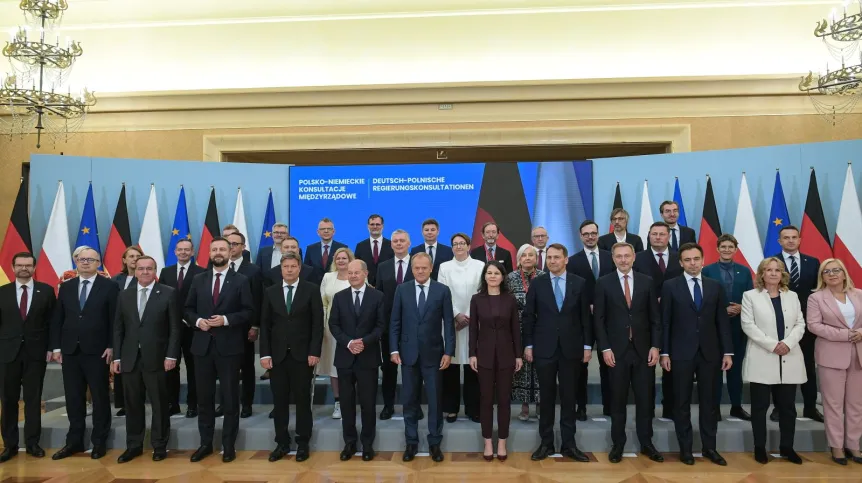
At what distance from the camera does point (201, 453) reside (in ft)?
13.7

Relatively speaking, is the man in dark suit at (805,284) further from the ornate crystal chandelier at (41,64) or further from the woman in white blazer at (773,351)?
the ornate crystal chandelier at (41,64)

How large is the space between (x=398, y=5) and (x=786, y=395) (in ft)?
20.2

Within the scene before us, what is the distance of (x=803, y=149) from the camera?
6246 millimetres

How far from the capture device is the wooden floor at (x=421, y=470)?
12.3 feet

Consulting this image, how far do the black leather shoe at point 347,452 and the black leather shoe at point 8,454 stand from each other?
2429 mm

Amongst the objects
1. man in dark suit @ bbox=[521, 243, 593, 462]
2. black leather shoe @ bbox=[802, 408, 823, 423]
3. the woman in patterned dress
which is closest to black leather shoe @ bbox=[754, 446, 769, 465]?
black leather shoe @ bbox=[802, 408, 823, 423]

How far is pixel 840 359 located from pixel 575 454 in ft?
6.44

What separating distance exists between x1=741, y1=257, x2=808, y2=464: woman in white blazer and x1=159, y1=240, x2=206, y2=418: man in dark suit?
167 inches

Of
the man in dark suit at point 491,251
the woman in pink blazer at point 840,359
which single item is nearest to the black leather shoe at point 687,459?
the woman in pink blazer at point 840,359

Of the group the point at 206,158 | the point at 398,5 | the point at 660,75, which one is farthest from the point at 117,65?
the point at 660,75

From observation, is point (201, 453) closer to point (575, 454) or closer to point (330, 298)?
point (330, 298)

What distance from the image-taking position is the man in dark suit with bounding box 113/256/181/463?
417 cm

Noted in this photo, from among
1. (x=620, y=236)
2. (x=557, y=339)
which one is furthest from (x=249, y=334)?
(x=620, y=236)

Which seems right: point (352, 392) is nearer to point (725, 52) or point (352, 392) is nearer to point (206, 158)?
point (206, 158)
